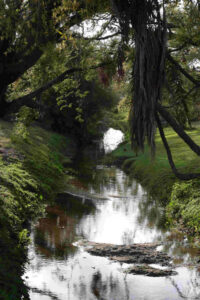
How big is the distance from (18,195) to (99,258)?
4701 millimetres

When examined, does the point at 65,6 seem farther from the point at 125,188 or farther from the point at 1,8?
the point at 125,188

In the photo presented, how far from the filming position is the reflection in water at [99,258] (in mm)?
9242

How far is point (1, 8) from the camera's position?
10172 millimetres

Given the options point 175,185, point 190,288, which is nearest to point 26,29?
point 190,288

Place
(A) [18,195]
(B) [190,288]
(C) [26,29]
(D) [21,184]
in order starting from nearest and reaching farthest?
(B) [190,288] → (C) [26,29] → (A) [18,195] → (D) [21,184]

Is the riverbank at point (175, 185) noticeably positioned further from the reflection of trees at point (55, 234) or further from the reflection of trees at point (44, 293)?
the reflection of trees at point (44, 293)

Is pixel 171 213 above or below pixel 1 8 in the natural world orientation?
below

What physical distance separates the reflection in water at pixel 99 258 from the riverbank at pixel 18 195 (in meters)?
0.57

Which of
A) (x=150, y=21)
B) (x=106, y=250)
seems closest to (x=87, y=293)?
(x=106, y=250)

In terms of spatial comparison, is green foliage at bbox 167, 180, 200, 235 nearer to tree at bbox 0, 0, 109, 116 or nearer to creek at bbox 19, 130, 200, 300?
creek at bbox 19, 130, 200, 300

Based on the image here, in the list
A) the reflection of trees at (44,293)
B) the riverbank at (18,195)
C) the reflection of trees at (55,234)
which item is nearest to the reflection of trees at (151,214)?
the reflection of trees at (55,234)

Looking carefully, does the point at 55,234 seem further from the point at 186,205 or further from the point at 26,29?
the point at 26,29

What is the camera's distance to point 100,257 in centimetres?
1144

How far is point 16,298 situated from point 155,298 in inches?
125
